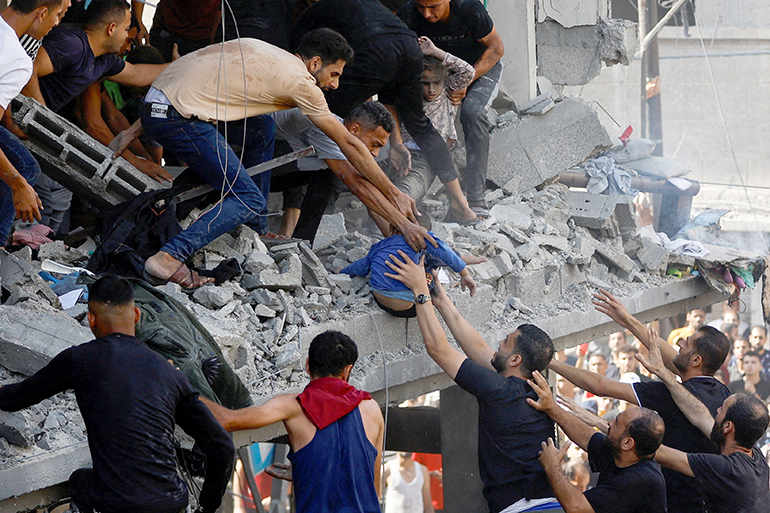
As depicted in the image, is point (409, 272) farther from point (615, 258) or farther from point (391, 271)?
point (615, 258)

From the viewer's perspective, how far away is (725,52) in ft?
56.8

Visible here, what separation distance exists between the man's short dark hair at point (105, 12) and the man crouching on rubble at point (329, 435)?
3043mm

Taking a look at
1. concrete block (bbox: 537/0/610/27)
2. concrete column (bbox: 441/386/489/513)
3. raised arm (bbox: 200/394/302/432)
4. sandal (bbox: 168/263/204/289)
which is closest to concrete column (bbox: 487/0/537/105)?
concrete block (bbox: 537/0/610/27)

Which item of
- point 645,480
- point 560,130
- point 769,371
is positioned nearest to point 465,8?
point 560,130

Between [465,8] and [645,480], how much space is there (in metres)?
4.33

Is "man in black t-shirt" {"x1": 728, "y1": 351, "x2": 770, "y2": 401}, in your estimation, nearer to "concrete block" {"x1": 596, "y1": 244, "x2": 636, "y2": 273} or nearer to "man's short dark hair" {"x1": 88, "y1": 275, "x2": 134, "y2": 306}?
"concrete block" {"x1": 596, "y1": 244, "x2": 636, "y2": 273}

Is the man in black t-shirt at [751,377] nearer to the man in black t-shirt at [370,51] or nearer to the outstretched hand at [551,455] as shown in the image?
the man in black t-shirt at [370,51]

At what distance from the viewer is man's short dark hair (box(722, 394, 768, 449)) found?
14.6 feet

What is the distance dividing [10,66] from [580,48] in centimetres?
667

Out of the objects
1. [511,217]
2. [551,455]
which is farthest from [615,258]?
[551,455]

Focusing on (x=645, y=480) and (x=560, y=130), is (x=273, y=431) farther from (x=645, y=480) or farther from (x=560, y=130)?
(x=560, y=130)

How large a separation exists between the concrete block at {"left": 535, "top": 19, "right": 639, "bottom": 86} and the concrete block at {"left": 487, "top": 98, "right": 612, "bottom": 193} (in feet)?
3.46

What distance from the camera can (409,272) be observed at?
507 cm

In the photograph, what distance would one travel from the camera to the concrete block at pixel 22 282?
14.5 feet
